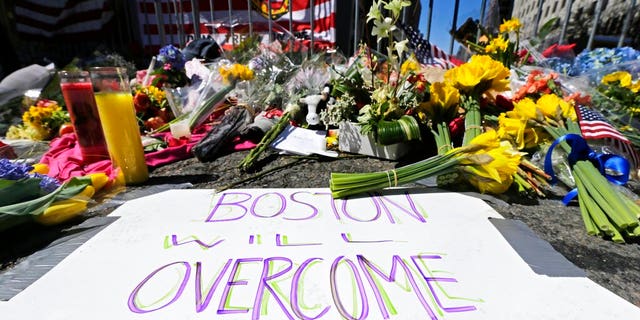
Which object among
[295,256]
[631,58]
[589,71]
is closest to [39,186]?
[295,256]

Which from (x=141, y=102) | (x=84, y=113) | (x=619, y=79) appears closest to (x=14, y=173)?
(x=84, y=113)

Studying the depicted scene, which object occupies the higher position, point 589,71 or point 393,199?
point 589,71

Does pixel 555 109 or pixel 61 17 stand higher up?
pixel 61 17

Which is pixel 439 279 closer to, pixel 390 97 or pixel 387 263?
pixel 387 263

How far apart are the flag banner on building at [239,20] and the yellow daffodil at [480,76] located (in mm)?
4330

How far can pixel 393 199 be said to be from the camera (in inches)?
53.6

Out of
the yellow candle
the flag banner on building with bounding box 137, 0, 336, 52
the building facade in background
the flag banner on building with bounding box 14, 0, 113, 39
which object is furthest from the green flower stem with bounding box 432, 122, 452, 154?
the flag banner on building with bounding box 14, 0, 113, 39

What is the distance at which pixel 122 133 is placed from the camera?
4.96ft

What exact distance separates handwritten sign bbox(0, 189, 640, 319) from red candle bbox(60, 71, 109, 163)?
2.56 feet

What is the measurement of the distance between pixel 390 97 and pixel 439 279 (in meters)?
1.13

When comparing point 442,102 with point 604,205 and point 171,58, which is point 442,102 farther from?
point 171,58

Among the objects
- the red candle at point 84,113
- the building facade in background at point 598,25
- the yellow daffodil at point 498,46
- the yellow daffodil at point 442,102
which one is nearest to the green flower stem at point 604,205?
the yellow daffodil at point 442,102

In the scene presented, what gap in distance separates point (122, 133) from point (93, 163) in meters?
0.56

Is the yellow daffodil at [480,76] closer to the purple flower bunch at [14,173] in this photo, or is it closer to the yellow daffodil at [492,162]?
the yellow daffodil at [492,162]
